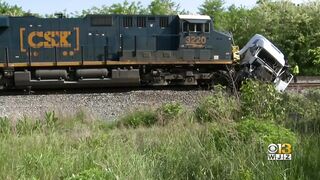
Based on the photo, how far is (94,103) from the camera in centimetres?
1345

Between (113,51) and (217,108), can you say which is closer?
(217,108)

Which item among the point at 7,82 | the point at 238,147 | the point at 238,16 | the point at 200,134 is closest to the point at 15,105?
the point at 7,82

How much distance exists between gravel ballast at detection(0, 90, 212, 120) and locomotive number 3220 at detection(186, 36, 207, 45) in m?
2.63

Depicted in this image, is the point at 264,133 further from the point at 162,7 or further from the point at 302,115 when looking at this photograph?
the point at 162,7

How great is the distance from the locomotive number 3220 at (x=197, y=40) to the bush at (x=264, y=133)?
12290mm

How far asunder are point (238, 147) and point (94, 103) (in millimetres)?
9099

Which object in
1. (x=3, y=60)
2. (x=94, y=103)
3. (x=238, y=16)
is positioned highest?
(x=238, y=16)

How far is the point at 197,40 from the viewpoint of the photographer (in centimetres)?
1786

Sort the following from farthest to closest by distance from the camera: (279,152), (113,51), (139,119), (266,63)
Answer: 1. (113,51)
2. (266,63)
3. (139,119)
4. (279,152)

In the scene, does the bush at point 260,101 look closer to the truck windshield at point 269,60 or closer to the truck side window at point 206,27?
the truck windshield at point 269,60

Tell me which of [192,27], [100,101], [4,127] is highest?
[192,27]

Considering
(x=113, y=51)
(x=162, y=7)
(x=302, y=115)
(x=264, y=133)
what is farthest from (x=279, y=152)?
(x=162, y=7)

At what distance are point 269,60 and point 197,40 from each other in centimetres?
293

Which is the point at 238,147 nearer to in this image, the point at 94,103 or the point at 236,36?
the point at 94,103
